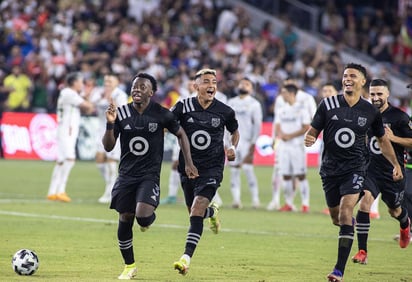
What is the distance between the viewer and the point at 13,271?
1195 cm

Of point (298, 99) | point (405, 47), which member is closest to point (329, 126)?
point (298, 99)

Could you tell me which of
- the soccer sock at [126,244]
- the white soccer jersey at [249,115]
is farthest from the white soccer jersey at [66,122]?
the soccer sock at [126,244]

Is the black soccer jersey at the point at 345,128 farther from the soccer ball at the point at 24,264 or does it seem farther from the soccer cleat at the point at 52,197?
the soccer cleat at the point at 52,197

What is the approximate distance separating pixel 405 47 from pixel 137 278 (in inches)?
1153

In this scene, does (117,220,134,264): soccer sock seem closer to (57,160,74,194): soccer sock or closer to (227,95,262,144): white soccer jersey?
(227,95,262,144): white soccer jersey

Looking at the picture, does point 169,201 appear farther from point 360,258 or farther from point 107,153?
point 360,258

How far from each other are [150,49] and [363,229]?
22.3 meters

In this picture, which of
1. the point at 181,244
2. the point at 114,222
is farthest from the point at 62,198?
the point at 181,244

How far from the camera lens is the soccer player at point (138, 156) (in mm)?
11891

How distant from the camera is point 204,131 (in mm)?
12969

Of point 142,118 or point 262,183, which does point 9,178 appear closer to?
point 262,183

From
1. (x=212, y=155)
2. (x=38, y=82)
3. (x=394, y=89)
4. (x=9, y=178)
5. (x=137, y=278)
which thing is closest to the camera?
(x=137, y=278)

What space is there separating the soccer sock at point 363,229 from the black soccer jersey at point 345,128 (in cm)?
145

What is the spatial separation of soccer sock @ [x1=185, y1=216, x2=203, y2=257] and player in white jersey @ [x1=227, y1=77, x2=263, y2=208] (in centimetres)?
906
